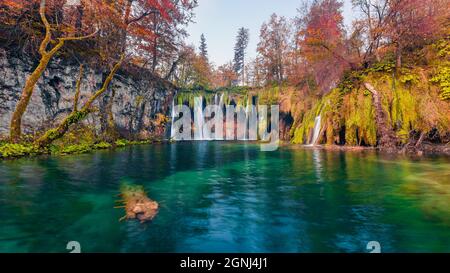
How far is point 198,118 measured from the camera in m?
39.2

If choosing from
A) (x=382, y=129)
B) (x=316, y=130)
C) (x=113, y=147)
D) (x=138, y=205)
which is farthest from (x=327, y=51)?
(x=138, y=205)

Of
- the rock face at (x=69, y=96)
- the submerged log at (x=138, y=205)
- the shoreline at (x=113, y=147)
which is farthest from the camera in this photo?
the rock face at (x=69, y=96)

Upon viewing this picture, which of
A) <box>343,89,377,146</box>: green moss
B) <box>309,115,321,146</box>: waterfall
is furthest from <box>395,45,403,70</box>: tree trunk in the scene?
<box>309,115,321,146</box>: waterfall

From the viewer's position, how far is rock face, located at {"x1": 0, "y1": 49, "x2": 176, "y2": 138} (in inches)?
580

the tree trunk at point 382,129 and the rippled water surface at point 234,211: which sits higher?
the tree trunk at point 382,129

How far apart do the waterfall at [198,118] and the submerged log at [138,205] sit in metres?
30.5

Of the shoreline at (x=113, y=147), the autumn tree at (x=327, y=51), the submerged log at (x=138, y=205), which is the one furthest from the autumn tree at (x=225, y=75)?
the submerged log at (x=138, y=205)

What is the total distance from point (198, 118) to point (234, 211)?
112 feet

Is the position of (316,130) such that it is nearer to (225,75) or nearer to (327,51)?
(327,51)

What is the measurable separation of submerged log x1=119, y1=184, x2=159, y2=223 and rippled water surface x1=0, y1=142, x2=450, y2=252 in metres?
0.22

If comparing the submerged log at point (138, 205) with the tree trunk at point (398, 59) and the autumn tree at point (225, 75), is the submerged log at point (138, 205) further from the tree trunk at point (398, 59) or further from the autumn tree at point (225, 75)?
the autumn tree at point (225, 75)

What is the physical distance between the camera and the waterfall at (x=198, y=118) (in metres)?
37.8

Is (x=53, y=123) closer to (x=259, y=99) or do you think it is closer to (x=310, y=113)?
(x=310, y=113)
